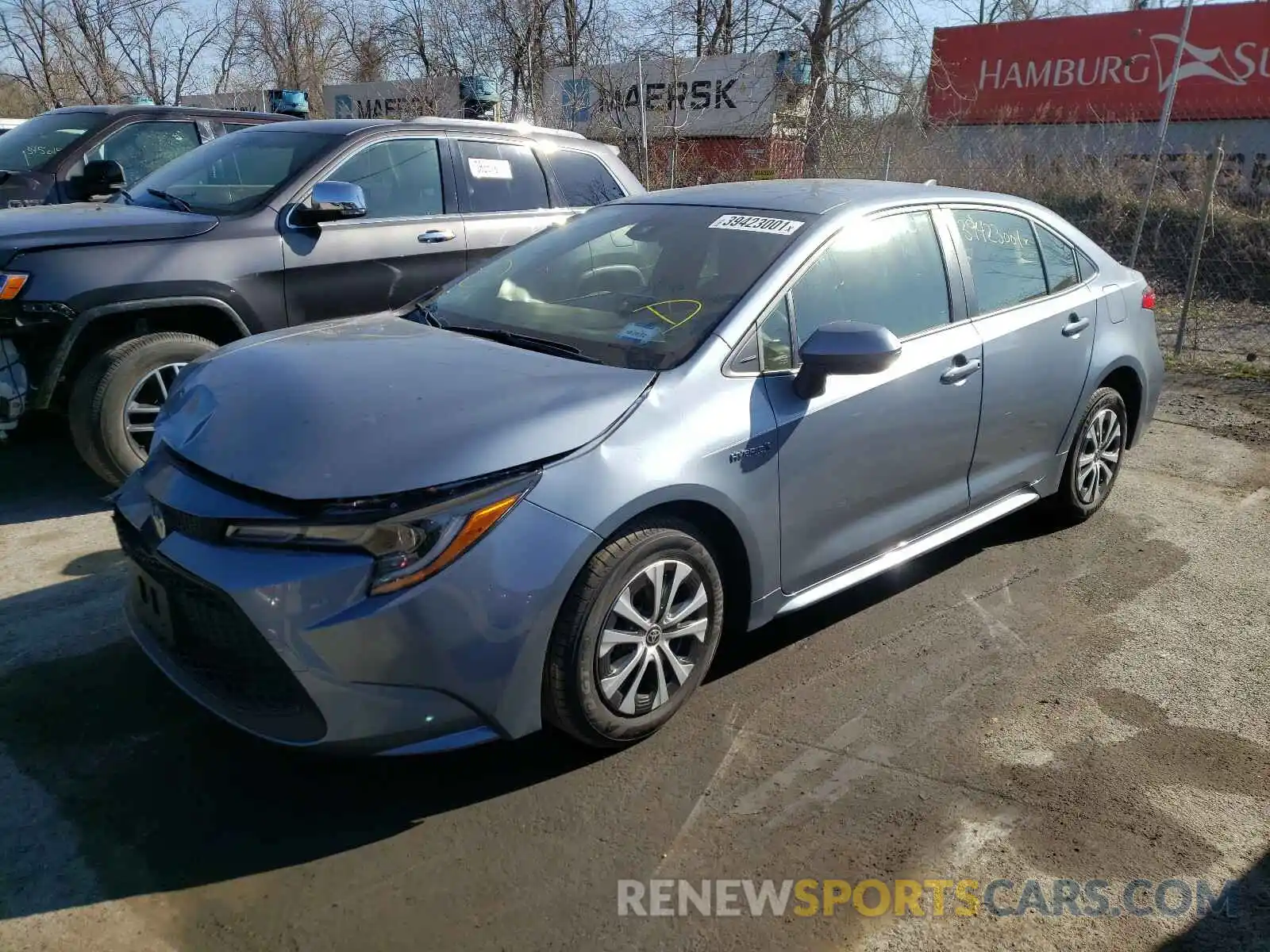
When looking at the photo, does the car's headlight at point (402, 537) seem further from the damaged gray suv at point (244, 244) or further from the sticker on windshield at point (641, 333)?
the damaged gray suv at point (244, 244)

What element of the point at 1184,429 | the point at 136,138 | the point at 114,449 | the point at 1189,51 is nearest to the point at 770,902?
the point at 114,449

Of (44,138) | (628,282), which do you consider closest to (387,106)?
(44,138)

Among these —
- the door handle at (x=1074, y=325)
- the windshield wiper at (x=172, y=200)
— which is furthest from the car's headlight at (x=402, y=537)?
the windshield wiper at (x=172, y=200)

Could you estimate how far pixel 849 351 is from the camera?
3.21 m

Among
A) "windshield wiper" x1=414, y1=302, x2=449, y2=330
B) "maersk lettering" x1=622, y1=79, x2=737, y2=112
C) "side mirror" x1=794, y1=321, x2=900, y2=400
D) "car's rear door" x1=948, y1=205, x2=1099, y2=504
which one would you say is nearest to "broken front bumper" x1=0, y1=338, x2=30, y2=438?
"windshield wiper" x1=414, y1=302, x2=449, y2=330

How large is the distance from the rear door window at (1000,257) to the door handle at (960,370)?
11.8 inches

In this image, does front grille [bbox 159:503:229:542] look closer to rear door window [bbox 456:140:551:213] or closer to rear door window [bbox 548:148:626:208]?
rear door window [bbox 456:140:551:213]

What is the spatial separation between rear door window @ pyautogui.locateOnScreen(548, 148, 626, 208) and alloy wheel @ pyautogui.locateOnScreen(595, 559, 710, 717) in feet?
13.7

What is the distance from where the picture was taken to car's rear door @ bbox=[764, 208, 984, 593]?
3389 millimetres

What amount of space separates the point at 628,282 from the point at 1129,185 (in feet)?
39.9

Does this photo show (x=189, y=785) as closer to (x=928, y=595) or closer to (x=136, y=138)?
(x=928, y=595)

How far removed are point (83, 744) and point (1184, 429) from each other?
6770 millimetres

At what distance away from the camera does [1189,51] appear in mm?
16156

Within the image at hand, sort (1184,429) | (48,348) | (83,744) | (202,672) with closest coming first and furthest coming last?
(202,672)
(83,744)
(48,348)
(1184,429)
